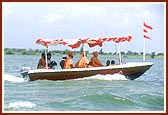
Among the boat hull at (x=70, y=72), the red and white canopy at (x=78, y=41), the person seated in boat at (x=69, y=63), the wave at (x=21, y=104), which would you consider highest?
the red and white canopy at (x=78, y=41)

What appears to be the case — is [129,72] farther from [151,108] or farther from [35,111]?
[35,111]

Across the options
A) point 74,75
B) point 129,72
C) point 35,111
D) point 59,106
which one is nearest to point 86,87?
point 74,75

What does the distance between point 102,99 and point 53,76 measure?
263 cm

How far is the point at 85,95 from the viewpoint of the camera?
35.6 feet

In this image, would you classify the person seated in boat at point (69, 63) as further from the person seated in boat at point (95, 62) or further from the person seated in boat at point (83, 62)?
the person seated in boat at point (95, 62)

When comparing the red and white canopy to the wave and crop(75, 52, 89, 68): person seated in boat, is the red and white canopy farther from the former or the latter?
the wave

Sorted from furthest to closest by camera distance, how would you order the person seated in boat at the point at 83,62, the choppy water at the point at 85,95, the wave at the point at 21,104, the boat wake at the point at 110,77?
1. the person seated in boat at the point at 83,62
2. the boat wake at the point at 110,77
3. the choppy water at the point at 85,95
4. the wave at the point at 21,104

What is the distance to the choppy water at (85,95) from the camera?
31.6ft

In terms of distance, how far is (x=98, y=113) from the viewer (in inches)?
331

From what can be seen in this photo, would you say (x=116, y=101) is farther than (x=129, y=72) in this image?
No

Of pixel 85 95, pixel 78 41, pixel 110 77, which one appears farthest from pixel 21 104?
pixel 110 77

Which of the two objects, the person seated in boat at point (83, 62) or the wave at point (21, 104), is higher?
the person seated in boat at point (83, 62)

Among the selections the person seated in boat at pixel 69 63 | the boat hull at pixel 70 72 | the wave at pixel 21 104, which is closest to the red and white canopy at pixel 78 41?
the person seated in boat at pixel 69 63

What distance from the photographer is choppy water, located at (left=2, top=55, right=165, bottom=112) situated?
9.62 meters
